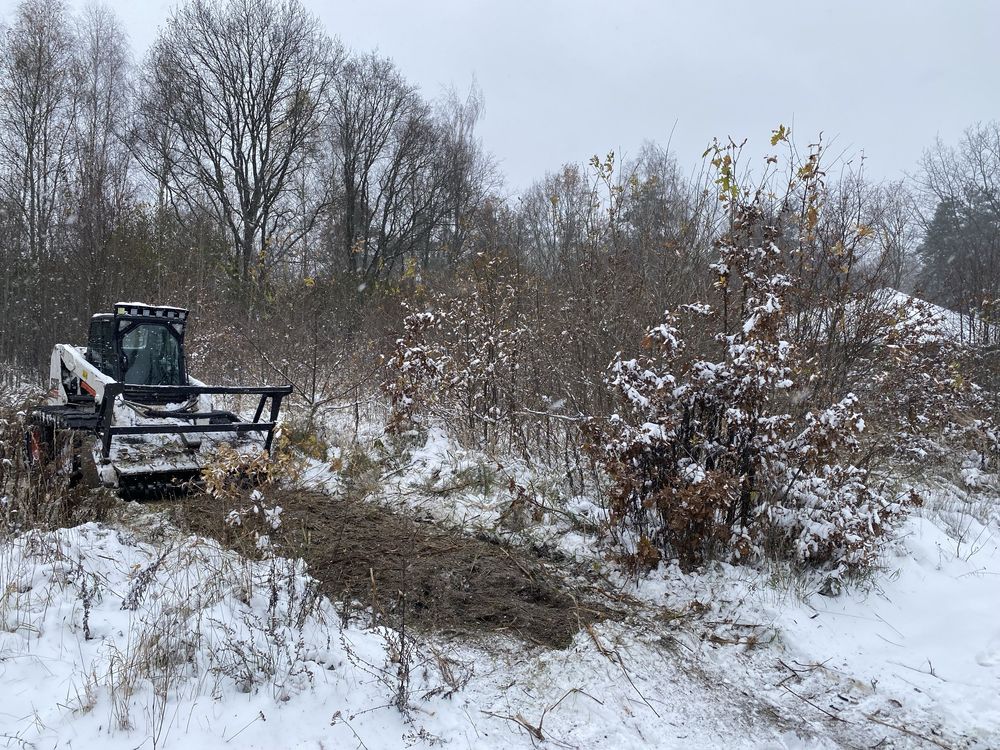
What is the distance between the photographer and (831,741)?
3400mm

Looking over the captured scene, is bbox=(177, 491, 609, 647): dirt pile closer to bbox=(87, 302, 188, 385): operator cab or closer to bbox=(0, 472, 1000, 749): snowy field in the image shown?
bbox=(0, 472, 1000, 749): snowy field

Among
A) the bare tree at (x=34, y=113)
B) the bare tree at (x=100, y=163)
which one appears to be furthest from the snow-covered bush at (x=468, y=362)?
the bare tree at (x=34, y=113)

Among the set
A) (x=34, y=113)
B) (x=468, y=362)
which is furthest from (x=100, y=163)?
(x=468, y=362)

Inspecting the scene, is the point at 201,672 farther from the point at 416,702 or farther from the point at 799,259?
the point at 799,259

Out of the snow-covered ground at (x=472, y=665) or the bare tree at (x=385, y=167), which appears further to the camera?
the bare tree at (x=385, y=167)

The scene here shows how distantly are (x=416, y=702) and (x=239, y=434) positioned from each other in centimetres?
486

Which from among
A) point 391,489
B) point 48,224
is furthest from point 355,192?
point 391,489

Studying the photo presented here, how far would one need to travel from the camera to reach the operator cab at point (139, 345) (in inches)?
309

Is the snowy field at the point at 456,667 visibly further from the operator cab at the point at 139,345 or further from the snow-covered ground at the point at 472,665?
the operator cab at the point at 139,345

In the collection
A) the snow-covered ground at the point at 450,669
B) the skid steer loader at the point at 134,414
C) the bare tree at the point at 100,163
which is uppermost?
the bare tree at the point at 100,163

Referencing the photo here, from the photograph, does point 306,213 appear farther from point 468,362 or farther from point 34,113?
point 468,362

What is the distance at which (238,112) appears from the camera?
2508 centimetres

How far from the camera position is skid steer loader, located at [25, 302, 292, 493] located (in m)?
6.48

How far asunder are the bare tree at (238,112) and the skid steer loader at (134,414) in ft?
53.8
